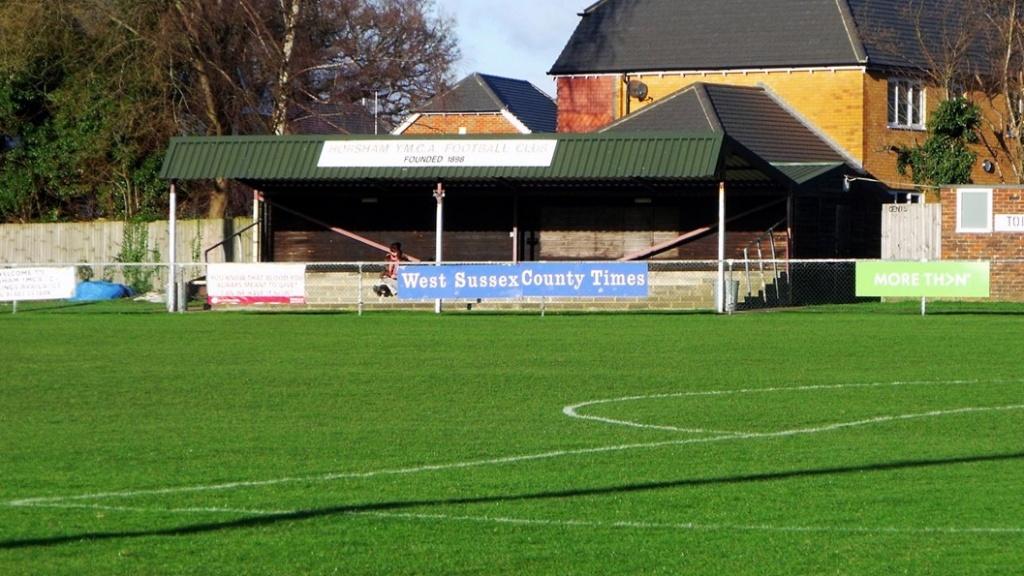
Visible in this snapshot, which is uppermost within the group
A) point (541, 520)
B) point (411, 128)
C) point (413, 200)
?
point (411, 128)

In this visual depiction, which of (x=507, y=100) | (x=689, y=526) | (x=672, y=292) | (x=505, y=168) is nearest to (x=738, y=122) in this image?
(x=672, y=292)

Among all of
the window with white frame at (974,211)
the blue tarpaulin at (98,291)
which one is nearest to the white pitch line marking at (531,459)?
the window with white frame at (974,211)

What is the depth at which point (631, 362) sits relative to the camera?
842 inches

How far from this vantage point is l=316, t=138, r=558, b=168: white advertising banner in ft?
117

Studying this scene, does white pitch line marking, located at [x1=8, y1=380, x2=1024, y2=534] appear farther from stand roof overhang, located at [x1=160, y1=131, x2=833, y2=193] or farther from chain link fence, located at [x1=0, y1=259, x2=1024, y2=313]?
chain link fence, located at [x1=0, y1=259, x2=1024, y2=313]

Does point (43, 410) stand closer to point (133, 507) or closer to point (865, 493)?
point (133, 507)

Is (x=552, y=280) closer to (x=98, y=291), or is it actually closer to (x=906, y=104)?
(x=98, y=291)

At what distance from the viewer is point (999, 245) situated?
35.8 meters

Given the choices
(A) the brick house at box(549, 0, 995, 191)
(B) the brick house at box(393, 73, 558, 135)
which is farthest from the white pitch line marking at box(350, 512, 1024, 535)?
(B) the brick house at box(393, 73, 558, 135)

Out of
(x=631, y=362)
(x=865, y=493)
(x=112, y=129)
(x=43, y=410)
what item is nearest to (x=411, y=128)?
(x=112, y=129)

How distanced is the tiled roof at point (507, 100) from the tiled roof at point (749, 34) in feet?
28.2

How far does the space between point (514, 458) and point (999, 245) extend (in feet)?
85.0

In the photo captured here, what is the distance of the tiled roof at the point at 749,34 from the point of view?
4841cm

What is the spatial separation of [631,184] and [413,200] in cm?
590
